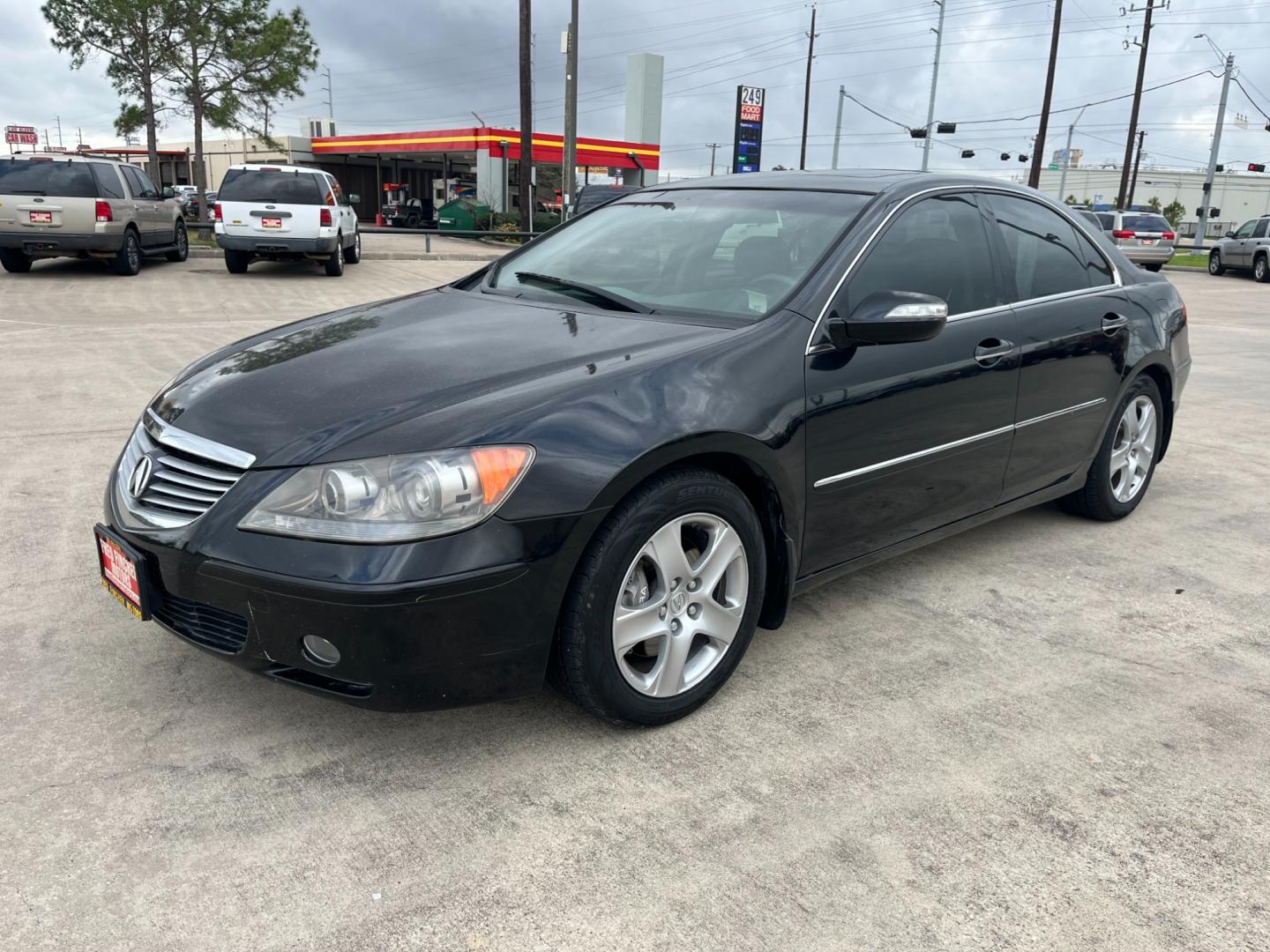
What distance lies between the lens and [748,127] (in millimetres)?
44094

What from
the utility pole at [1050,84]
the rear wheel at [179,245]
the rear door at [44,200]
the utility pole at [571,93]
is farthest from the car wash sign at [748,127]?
the rear door at [44,200]

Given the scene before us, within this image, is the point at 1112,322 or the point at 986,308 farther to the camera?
the point at 1112,322

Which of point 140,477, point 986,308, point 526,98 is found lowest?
point 140,477

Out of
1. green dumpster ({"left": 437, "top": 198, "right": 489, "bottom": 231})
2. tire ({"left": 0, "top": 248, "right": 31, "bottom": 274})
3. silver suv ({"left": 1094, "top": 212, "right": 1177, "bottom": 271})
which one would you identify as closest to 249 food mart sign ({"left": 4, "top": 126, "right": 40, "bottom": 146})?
green dumpster ({"left": 437, "top": 198, "right": 489, "bottom": 231})

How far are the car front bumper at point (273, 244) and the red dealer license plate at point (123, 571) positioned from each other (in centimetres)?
1350

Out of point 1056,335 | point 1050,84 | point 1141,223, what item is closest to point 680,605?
point 1056,335

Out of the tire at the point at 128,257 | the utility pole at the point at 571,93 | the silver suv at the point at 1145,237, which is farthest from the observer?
the silver suv at the point at 1145,237

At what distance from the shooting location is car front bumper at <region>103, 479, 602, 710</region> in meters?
2.37

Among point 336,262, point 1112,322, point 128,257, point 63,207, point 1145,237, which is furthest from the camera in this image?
point 1145,237

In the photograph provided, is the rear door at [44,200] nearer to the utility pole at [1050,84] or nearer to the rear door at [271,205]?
the rear door at [271,205]

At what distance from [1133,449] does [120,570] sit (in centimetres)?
435

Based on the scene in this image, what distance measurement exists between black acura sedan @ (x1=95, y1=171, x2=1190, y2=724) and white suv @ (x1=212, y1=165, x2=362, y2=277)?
12376mm

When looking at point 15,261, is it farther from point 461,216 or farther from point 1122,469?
point 461,216

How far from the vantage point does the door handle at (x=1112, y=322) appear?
4379mm
